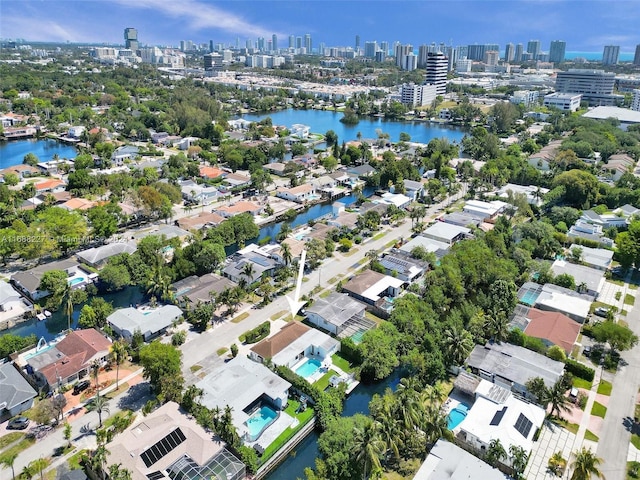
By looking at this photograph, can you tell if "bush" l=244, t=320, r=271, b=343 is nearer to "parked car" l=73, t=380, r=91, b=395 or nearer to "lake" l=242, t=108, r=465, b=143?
"parked car" l=73, t=380, r=91, b=395

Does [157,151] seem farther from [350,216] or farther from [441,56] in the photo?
[441,56]

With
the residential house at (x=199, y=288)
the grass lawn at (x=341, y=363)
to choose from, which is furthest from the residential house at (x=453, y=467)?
the residential house at (x=199, y=288)

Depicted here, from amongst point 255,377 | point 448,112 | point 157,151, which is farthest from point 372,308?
point 448,112

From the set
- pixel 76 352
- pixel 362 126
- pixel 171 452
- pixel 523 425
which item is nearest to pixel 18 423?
pixel 76 352

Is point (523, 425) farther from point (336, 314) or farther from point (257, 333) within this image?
point (257, 333)

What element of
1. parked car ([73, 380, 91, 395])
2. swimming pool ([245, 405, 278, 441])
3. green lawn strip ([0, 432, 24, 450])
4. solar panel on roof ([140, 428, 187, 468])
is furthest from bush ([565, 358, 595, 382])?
green lawn strip ([0, 432, 24, 450])
